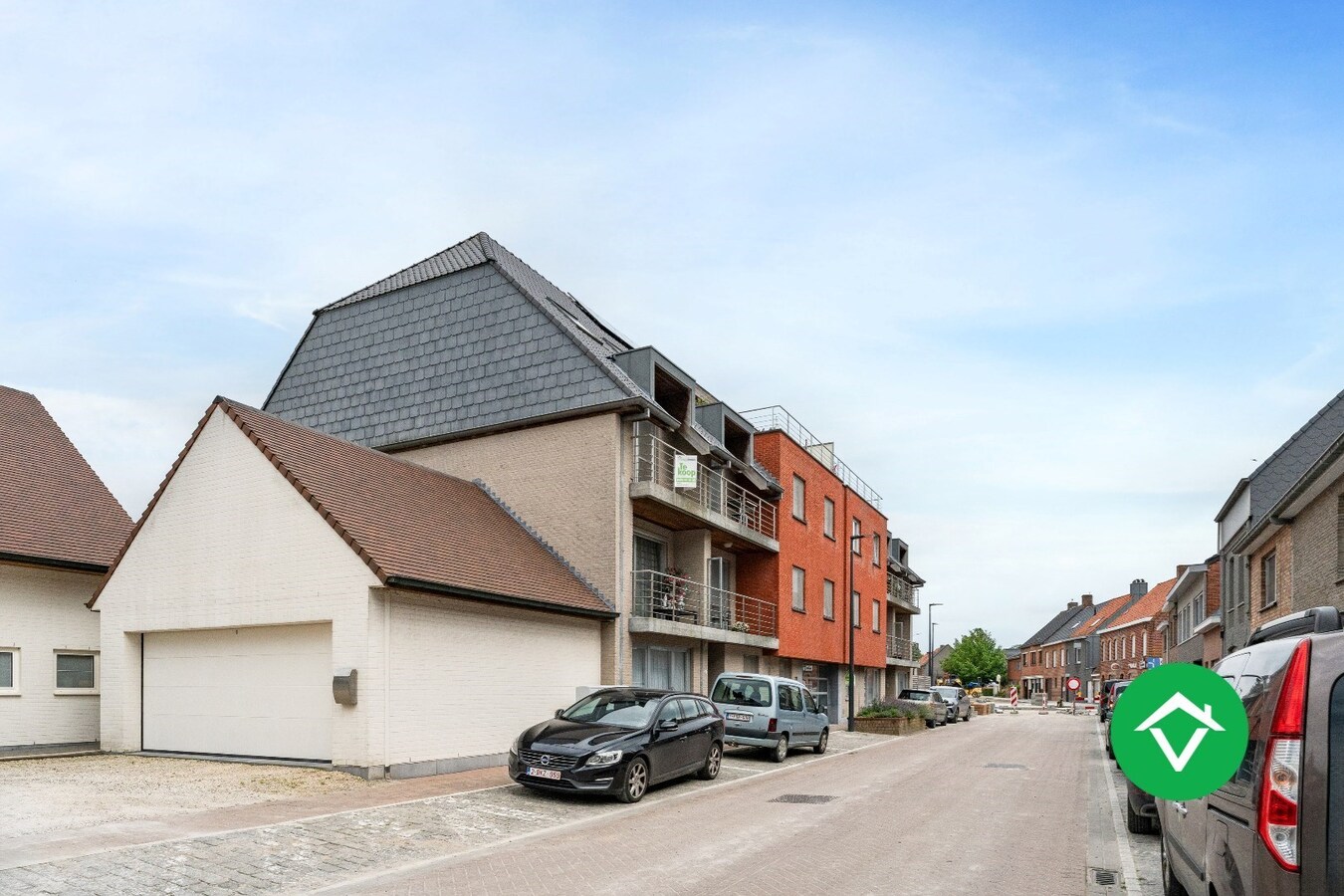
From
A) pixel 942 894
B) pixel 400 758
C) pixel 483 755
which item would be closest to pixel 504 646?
pixel 483 755

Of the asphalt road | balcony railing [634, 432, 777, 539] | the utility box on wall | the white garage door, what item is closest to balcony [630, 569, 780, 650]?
balcony railing [634, 432, 777, 539]

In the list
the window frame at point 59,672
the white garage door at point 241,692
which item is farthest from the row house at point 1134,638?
the window frame at point 59,672

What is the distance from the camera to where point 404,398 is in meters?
24.3

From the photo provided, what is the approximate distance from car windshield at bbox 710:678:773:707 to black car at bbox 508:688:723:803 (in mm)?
4149

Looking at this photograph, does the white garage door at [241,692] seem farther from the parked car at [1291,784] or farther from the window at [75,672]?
the parked car at [1291,784]

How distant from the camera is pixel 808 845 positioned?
10.3 metres

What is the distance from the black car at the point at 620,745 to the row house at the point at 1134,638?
2080 inches

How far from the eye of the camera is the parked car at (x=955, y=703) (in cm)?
4466

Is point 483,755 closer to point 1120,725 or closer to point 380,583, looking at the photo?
point 380,583

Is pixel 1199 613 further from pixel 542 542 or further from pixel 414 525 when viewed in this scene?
pixel 414 525

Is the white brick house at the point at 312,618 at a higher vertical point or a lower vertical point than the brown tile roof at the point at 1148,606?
higher

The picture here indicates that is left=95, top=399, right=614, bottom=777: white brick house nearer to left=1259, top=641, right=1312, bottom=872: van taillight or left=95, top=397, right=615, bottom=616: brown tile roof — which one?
left=95, top=397, right=615, bottom=616: brown tile roof

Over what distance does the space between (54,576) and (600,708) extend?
35.8 feet

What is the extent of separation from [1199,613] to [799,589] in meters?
18.8
